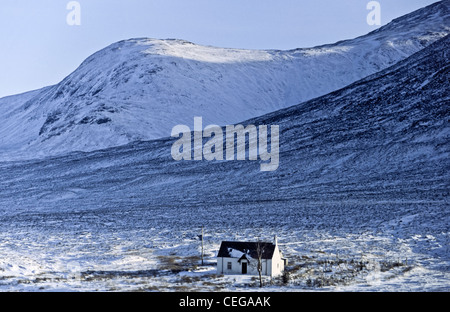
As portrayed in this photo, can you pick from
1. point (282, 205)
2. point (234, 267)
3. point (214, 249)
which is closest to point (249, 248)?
point (234, 267)

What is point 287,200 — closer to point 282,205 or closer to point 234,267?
point 282,205

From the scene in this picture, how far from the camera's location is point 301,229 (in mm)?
58344

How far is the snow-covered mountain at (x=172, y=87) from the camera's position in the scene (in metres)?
149

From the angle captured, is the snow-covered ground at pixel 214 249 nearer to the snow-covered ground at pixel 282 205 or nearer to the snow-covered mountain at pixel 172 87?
the snow-covered ground at pixel 282 205

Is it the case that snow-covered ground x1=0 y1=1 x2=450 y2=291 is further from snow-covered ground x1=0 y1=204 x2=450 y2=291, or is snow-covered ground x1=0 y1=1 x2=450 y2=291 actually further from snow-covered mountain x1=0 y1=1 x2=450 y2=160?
snow-covered mountain x1=0 y1=1 x2=450 y2=160

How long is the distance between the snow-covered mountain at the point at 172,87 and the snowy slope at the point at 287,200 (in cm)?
1910

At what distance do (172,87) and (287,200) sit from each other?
9208 cm

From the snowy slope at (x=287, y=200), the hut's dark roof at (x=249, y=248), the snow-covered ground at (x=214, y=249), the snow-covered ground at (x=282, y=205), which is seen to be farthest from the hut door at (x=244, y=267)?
the snowy slope at (x=287, y=200)

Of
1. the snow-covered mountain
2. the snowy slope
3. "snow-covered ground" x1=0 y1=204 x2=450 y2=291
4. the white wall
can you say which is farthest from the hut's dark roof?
the snow-covered mountain

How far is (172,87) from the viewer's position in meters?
165

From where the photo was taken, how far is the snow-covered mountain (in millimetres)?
149125

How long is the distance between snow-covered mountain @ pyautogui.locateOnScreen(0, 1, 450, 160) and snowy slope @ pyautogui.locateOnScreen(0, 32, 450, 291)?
1910 centimetres
